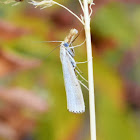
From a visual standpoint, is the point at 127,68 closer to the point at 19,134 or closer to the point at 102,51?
the point at 102,51

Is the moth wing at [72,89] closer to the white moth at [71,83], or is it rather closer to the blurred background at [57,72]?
the white moth at [71,83]

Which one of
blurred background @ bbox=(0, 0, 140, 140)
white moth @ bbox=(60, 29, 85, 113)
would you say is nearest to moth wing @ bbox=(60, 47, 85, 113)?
white moth @ bbox=(60, 29, 85, 113)

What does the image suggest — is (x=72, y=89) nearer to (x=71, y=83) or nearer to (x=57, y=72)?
(x=71, y=83)

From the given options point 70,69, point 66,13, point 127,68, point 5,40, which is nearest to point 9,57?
point 5,40

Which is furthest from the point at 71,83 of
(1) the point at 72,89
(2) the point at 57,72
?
(2) the point at 57,72

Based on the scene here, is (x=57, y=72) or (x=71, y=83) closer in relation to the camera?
(x=71, y=83)

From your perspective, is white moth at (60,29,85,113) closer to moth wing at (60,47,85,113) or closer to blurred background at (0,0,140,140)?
moth wing at (60,47,85,113)

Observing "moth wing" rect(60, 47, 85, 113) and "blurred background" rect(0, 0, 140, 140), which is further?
"blurred background" rect(0, 0, 140, 140)
